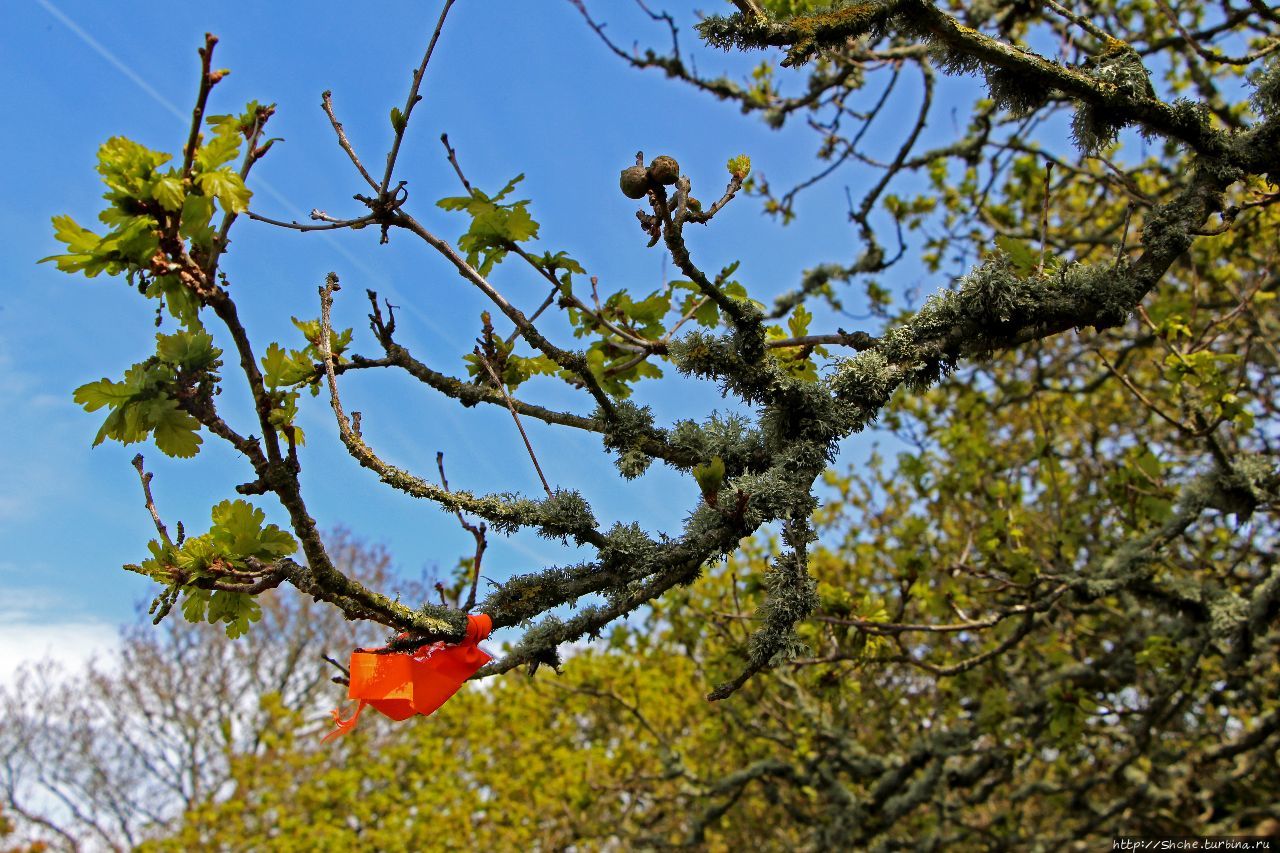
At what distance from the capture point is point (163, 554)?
1607 millimetres

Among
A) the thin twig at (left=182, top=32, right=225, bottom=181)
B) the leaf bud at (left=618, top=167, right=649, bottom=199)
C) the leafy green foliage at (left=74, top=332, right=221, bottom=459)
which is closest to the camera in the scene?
the thin twig at (left=182, top=32, right=225, bottom=181)

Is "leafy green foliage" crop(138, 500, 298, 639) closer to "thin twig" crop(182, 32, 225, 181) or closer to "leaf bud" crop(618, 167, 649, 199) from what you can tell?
"thin twig" crop(182, 32, 225, 181)

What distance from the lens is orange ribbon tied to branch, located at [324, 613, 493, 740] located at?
1639 millimetres

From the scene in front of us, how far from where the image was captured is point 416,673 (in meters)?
1.67

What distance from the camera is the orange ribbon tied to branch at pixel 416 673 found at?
164 centimetres

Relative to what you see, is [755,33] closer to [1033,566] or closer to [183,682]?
[1033,566]

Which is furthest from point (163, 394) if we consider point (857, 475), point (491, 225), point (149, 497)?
point (857, 475)

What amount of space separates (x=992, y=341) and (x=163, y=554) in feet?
6.68

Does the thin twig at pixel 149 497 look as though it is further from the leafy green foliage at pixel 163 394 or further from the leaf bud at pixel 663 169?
the leaf bud at pixel 663 169

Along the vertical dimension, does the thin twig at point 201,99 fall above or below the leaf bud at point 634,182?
below

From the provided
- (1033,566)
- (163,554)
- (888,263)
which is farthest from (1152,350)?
(163,554)

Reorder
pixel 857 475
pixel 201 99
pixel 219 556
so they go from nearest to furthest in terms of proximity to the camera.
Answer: pixel 201 99 → pixel 219 556 → pixel 857 475

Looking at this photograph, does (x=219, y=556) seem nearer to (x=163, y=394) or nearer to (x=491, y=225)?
(x=163, y=394)

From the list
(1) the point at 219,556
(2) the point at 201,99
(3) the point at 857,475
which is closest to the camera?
(2) the point at 201,99
